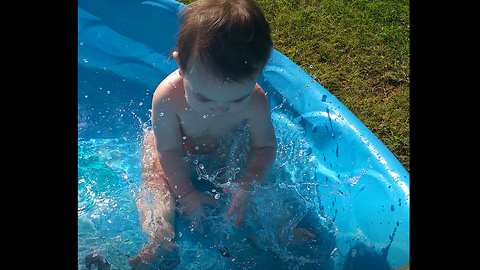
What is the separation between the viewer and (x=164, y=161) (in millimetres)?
1879

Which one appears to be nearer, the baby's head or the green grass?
the baby's head

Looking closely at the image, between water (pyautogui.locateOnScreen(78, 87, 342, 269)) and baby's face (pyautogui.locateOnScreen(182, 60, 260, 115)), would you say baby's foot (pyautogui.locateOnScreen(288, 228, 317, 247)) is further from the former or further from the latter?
baby's face (pyautogui.locateOnScreen(182, 60, 260, 115))

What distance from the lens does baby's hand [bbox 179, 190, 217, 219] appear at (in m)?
1.85

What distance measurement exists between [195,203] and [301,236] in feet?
1.52

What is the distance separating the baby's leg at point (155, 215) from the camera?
1753mm

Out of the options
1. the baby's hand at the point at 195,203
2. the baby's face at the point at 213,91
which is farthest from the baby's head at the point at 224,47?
the baby's hand at the point at 195,203

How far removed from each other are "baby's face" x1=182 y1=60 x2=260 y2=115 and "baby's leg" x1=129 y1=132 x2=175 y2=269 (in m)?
0.43

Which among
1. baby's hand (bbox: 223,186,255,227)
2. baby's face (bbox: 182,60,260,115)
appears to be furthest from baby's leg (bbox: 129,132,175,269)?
baby's face (bbox: 182,60,260,115)

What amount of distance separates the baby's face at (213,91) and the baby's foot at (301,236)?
0.61 meters

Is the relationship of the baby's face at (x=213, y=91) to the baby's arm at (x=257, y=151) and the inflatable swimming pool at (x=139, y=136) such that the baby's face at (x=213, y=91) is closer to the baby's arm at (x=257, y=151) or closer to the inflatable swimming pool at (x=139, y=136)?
the baby's arm at (x=257, y=151)

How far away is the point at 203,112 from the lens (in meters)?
1.83
